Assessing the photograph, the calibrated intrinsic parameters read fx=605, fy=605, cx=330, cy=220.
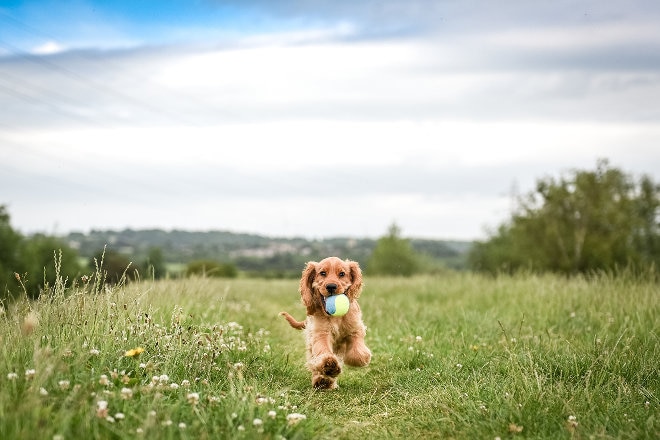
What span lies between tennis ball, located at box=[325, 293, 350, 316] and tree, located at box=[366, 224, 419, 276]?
1845 inches

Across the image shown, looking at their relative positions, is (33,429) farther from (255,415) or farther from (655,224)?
(655,224)

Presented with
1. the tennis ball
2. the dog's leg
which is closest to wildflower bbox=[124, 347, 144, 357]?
the dog's leg

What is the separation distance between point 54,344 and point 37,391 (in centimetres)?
119

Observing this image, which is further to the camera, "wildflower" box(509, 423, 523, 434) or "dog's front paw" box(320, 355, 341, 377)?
"dog's front paw" box(320, 355, 341, 377)

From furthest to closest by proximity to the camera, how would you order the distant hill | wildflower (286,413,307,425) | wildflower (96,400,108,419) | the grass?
1. the distant hill
2. wildflower (286,413,307,425)
3. the grass
4. wildflower (96,400,108,419)

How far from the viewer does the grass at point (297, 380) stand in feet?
12.5

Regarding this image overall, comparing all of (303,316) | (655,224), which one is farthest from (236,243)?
(303,316)

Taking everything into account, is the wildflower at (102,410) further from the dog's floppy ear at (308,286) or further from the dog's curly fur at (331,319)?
the dog's floppy ear at (308,286)

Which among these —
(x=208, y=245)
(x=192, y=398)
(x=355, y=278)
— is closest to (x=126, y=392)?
(x=192, y=398)

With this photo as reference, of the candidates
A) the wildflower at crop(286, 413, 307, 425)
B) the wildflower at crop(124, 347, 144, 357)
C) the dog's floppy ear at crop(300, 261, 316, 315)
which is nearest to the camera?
the wildflower at crop(286, 413, 307, 425)

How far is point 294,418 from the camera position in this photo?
13.3 ft

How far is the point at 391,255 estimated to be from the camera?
5466 cm

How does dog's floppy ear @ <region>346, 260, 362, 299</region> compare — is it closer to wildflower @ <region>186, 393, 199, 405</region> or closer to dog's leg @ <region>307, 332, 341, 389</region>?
dog's leg @ <region>307, 332, 341, 389</region>

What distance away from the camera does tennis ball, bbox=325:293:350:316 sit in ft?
18.6
